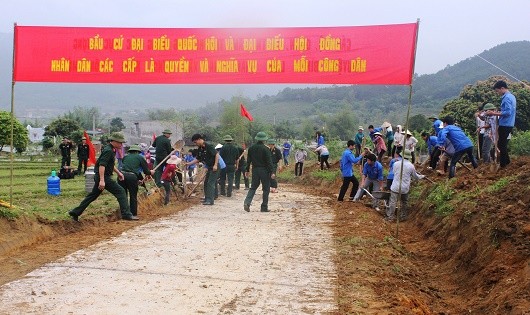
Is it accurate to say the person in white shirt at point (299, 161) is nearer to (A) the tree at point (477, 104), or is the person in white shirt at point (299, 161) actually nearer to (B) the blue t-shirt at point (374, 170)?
(A) the tree at point (477, 104)

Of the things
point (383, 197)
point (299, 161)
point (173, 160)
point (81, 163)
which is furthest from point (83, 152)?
point (383, 197)

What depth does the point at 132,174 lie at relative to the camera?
42.3ft

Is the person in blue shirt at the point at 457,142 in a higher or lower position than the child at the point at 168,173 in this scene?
higher

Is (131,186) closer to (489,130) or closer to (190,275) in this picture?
(190,275)

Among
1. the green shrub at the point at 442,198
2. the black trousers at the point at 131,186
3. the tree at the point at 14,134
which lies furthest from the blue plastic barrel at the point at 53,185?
the tree at the point at 14,134

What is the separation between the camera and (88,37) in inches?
488

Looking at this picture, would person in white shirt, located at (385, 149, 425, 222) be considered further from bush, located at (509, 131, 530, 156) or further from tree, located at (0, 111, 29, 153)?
tree, located at (0, 111, 29, 153)

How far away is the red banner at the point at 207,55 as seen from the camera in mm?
12156

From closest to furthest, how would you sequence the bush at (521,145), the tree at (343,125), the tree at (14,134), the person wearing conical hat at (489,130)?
the person wearing conical hat at (489,130) < the bush at (521,145) < the tree at (14,134) < the tree at (343,125)

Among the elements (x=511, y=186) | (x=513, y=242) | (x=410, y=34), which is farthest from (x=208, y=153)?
(x=513, y=242)

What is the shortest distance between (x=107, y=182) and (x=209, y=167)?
172 inches

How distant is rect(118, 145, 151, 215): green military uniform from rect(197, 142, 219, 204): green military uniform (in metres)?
2.79

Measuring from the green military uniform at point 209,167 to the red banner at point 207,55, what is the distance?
12.0ft

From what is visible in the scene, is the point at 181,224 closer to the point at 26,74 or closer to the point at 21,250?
the point at 21,250
